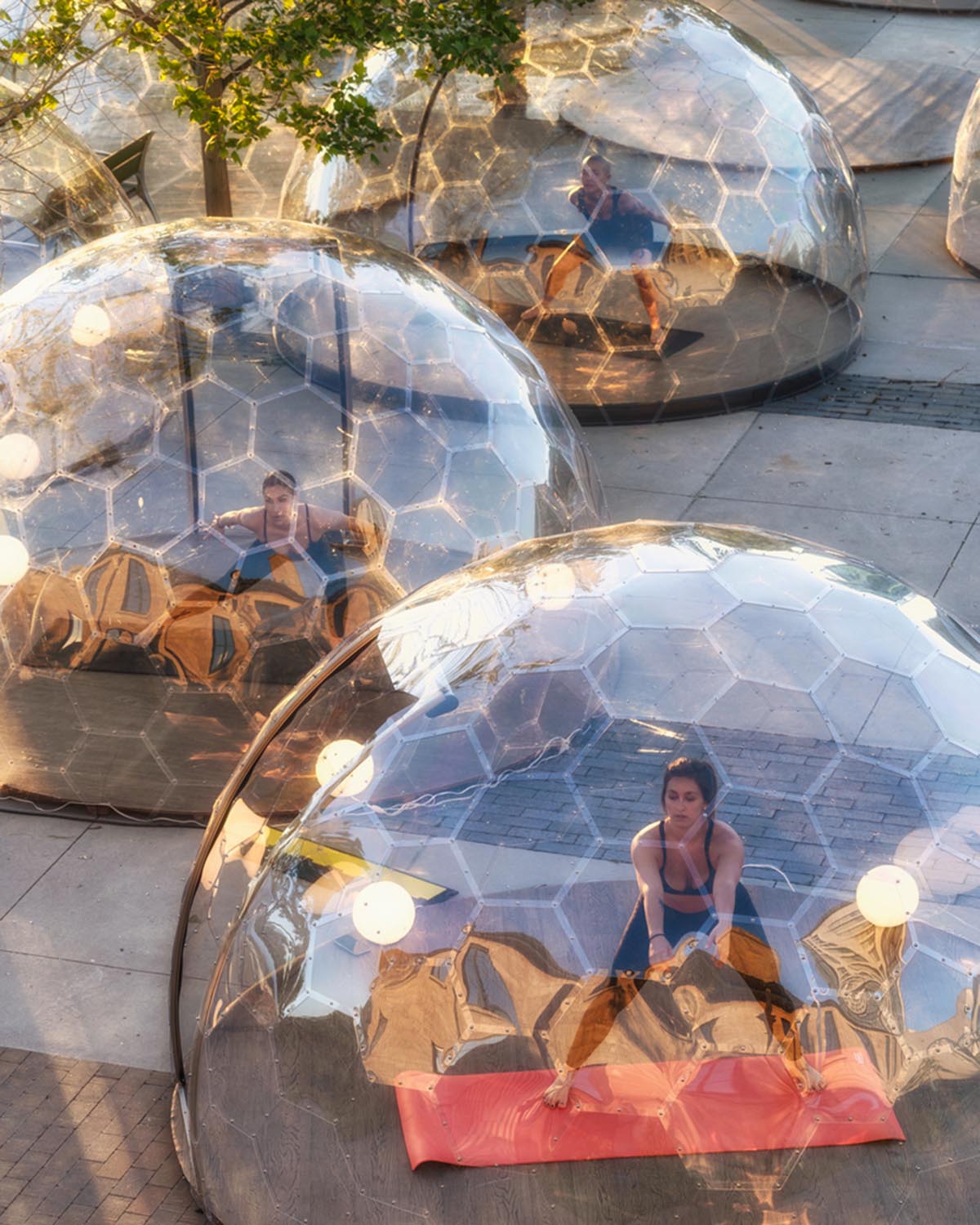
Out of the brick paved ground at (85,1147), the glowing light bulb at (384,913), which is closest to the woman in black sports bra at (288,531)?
the brick paved ground at (85,1147)

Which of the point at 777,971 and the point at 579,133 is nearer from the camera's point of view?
the point at 777,971

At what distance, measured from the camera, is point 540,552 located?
4680 millimetres

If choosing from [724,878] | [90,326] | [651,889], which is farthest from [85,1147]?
[90,326]

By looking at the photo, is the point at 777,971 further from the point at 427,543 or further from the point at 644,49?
the point at 644,49

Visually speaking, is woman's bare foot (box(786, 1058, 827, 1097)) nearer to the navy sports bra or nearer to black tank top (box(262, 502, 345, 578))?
the navy sports bra

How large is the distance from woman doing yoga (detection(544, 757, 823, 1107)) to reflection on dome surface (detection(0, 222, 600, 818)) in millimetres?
2341

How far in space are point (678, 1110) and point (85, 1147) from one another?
2.03 m

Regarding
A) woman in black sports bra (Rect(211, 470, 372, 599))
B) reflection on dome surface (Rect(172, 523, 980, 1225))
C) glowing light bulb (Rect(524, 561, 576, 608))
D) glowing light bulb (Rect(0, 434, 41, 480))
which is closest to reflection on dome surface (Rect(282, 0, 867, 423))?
woman in black sports bra (Rect(211, 470, 372, 599))

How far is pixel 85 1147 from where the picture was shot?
470 cm

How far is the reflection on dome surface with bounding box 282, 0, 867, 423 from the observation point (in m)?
9.13

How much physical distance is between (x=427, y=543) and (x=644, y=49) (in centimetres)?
495

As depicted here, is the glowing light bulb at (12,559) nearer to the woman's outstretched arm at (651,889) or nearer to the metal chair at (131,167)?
the woman's outstretched arm at (651,889)

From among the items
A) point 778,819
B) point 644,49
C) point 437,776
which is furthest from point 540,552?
point 644,49

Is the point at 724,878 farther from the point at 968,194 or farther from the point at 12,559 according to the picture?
the point at 968,194
